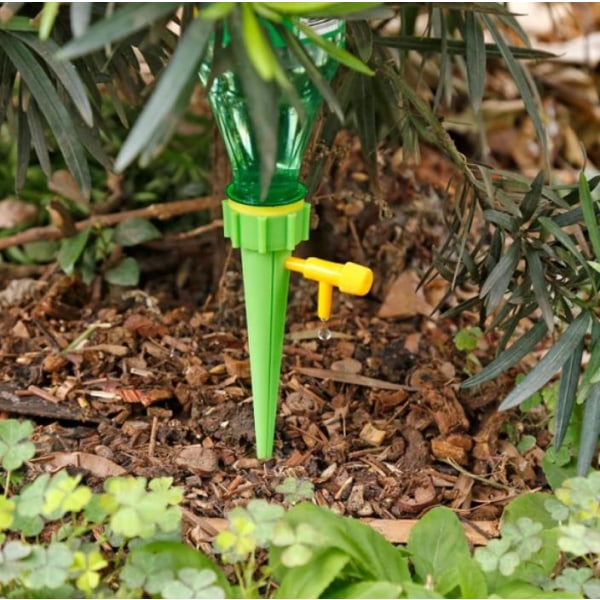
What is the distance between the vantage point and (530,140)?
2.71 metres

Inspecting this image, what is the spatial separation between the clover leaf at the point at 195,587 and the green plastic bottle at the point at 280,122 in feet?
1.51

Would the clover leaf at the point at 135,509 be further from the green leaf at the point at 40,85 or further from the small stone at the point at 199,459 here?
the green leaf at the point at 40,85

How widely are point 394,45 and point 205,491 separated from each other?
707 millimetres

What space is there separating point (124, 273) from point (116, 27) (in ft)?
3.03

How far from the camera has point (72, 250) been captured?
5.82ft

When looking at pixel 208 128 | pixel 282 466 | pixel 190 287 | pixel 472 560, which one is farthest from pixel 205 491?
pixel 208 128

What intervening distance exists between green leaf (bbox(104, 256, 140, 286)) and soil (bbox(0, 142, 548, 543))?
0.03m

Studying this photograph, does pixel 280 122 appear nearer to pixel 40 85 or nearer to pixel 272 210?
pixel 272 210

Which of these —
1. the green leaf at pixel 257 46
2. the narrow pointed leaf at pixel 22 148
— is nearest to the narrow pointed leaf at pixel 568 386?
the green leaf at pixel 257 46

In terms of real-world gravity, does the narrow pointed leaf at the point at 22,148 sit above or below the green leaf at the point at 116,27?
below

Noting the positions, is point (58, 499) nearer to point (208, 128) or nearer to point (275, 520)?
point (275, 520)

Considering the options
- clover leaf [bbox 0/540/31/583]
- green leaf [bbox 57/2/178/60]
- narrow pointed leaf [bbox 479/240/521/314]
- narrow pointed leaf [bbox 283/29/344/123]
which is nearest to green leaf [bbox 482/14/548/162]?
narrow pointed leaf [bbox 479/240/521/314]

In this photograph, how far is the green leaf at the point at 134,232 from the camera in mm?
1800

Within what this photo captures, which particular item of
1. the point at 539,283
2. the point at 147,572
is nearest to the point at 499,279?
the point at 539,283
